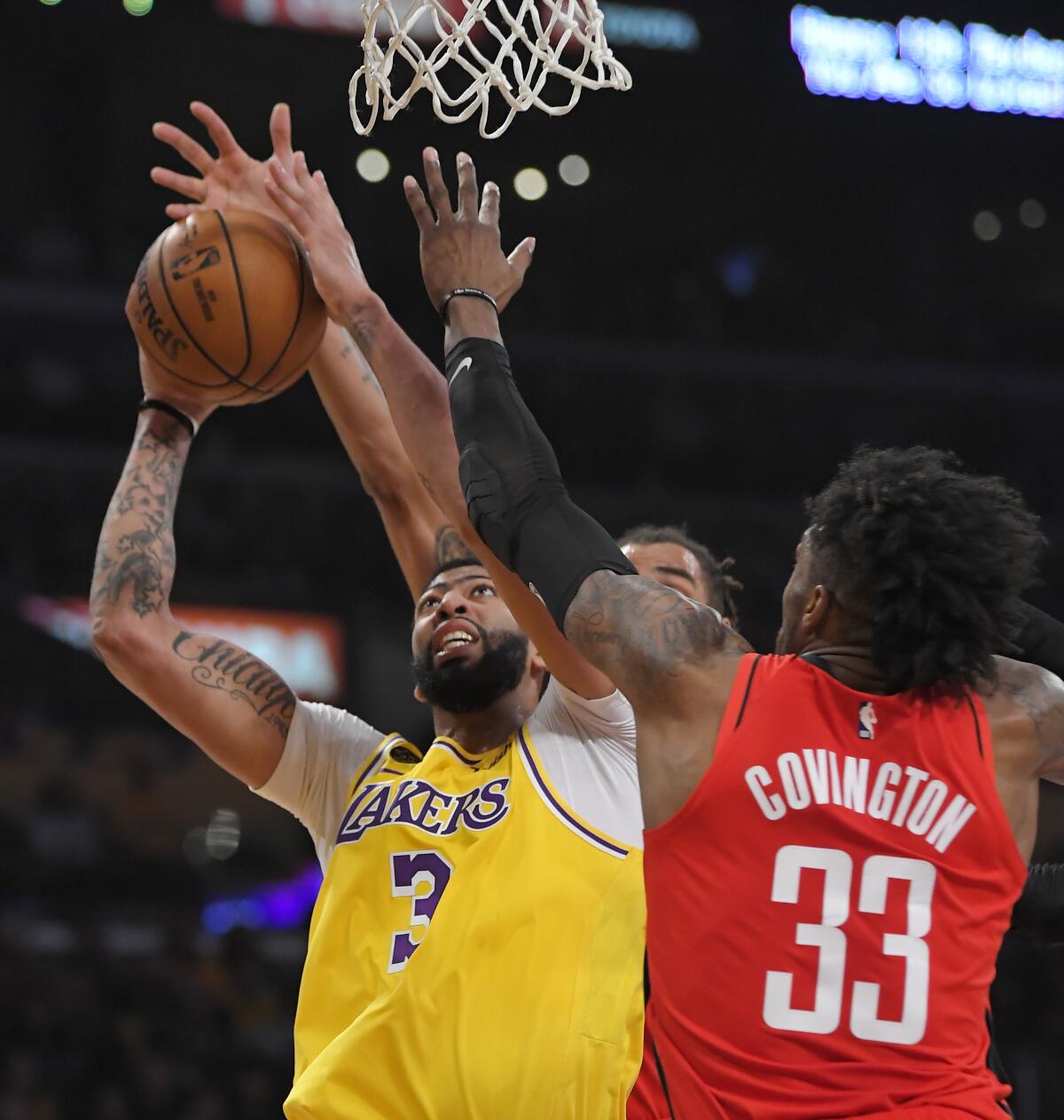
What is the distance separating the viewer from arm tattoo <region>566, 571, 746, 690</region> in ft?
6.79

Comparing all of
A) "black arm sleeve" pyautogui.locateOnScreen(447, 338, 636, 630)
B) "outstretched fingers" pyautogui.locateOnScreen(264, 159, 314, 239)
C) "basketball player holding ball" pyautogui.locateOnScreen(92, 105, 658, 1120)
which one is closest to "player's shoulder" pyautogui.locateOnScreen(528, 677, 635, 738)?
"basketball player holding ball" pyautogui.locateOnScreen(92, 105, 658, 1120)

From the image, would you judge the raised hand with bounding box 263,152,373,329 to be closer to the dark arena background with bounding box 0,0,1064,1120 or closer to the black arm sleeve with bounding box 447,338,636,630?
the black arm sleeve with bounding box 447,338,636,630

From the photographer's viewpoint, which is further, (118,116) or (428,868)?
(118,116)

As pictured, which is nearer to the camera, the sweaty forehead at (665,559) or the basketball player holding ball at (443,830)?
the basketball player holding ball at (443,830)

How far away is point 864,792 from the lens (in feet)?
6.68

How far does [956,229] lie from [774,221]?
7.13 feet

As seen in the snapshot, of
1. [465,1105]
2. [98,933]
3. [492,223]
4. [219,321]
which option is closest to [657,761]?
[465,1105]

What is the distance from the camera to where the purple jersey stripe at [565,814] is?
287 cm

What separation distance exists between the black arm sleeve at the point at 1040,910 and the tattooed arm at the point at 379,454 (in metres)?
1.59

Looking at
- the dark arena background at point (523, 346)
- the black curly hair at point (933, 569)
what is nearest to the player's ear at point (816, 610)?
the black curly hair at point (933, 569)

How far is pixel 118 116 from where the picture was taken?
49.3 feet

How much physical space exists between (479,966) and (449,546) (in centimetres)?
112

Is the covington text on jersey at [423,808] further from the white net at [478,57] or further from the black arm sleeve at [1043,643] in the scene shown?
the white net at [478,57]

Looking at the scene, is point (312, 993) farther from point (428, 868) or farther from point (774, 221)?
point (774, 221)
